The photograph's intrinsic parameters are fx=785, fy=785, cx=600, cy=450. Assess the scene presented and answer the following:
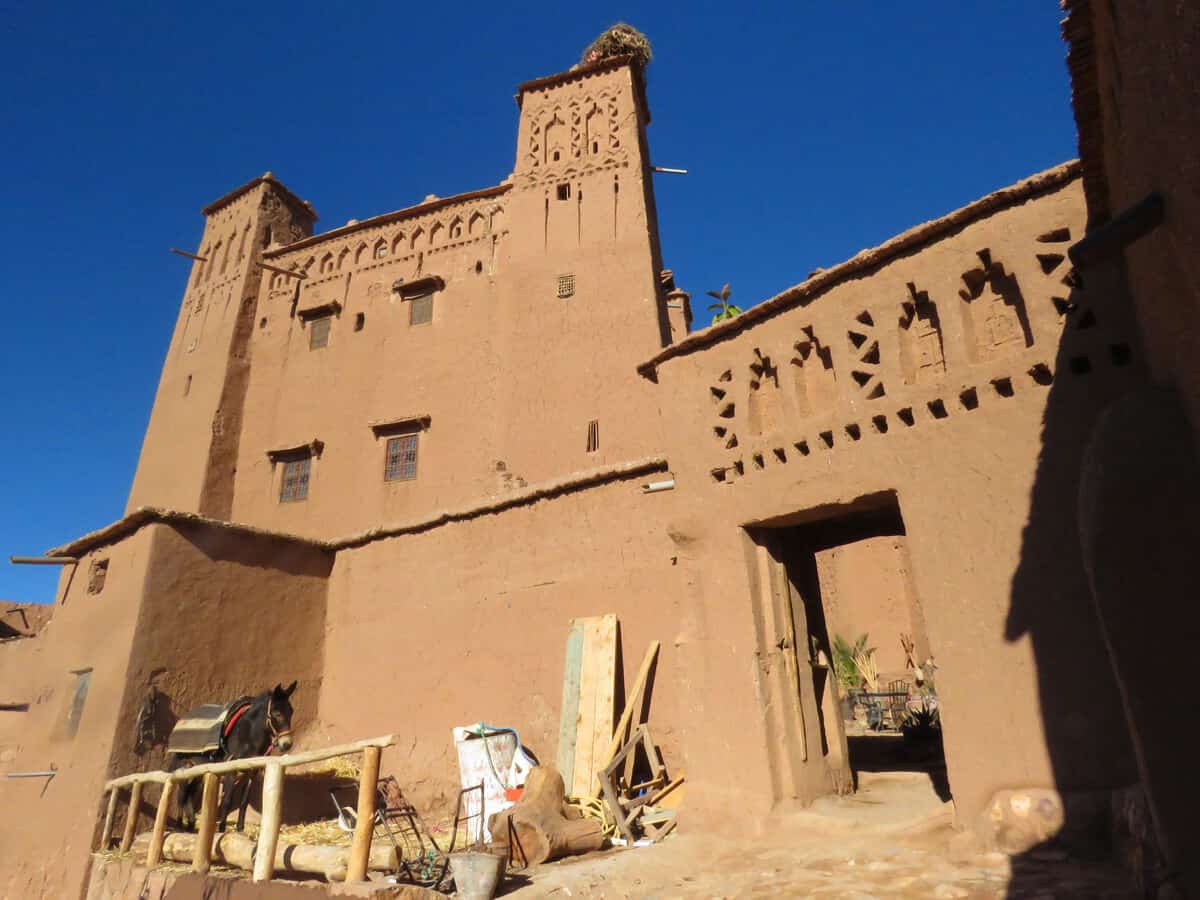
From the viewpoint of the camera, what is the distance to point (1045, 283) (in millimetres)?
5715

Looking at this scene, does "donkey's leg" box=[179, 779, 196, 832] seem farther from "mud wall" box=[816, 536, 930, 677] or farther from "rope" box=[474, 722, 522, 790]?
"mud wall" box=[816, 536, 930, 677]

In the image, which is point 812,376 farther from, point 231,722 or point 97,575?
point 97,575

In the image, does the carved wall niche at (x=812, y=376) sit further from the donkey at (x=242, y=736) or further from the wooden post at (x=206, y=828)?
the wooden post at (x=206, y=828)

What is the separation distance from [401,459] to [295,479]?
2.96 m

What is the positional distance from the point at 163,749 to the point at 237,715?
1.73 meters

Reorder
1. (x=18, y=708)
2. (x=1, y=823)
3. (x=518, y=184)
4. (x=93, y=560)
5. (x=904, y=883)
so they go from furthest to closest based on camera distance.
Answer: (x=518, y=184) → (x=18, y=708) → (x=93, y=560) → (x=1, y=823) → (x=904, y=883)

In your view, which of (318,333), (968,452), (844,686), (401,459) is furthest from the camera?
(844,686)

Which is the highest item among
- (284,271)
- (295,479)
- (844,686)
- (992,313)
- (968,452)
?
(284,271)

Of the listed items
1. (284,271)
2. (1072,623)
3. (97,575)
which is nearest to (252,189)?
(284,271)

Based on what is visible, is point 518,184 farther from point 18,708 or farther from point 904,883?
point 904,883

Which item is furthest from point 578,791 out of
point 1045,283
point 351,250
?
point 351,250

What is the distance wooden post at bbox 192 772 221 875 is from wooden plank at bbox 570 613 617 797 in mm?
3381

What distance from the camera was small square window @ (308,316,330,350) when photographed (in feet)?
64.1

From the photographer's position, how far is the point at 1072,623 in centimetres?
512
